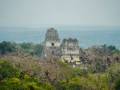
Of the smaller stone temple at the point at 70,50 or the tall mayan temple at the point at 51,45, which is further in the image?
the tall mayan temple at the point at 51,45

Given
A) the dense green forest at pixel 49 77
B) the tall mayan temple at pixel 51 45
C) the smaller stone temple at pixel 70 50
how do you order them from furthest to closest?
the tall mayan temple at pixel 51 45 < the smaller stone temple at pixel 70 50 < the dense green forest at pixel 49 77

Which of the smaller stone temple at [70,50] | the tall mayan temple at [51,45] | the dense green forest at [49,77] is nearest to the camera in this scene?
the dense green forest at [49,77]

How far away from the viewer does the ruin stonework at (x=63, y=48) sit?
62.2 metres

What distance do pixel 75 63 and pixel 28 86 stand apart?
21063mm

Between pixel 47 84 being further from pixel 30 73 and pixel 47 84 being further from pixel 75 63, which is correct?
pixel 75 63

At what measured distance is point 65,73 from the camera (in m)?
45.6

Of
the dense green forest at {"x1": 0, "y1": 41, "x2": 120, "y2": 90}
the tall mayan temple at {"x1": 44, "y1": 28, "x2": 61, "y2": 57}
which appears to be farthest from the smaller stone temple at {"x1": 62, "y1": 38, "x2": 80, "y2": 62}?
the dense green forest at {"x1": 0, "y1": 41, "x2": 120, "y2": 90}

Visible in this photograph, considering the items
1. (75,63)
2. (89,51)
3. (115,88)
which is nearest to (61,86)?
(115,88)

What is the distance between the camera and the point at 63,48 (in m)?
62.7

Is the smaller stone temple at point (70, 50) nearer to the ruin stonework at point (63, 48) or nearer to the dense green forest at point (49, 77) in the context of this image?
the ruin stonework at point (63, 48)

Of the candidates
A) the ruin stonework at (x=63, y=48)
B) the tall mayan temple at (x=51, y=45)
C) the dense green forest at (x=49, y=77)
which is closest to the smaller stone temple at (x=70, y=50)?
the ruin stonework at (x=63, y=48)

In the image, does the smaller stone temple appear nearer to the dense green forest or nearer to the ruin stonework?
the ruin stonework

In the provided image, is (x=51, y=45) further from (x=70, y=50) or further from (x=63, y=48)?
(x=70, y=50)

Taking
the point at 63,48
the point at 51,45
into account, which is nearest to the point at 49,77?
the point at 63,48
